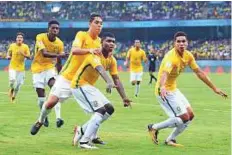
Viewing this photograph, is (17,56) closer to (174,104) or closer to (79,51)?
(174,104)

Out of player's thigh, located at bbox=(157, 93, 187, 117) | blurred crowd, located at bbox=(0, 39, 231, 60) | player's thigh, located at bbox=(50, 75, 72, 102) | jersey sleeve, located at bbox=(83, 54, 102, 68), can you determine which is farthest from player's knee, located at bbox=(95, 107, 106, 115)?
blurred crowd, located at bbox=(0, 39, 231, 60)

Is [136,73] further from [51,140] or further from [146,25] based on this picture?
[146,25]

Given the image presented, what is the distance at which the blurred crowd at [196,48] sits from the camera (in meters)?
65.6

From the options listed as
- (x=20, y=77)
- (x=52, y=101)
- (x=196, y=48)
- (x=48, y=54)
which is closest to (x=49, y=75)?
(x=48, y=54)

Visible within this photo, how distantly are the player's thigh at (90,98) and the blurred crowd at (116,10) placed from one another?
60.3 metres

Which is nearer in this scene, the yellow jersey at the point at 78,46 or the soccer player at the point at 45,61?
the yellow jersey at the point at 78,46

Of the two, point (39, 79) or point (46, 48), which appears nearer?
point (46, 48)

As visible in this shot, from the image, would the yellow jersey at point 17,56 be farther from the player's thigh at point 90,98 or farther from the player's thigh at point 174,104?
the player's thigh at point 90,98

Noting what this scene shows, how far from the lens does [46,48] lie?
1496 cm

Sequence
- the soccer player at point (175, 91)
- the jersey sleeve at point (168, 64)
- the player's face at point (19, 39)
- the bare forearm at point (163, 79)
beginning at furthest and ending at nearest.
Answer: the player's face at point (19, 39)
the soccer player at point (175, 91)
the jersey sleeve at point (168, 64)
the bare forearm at point (163, 79)

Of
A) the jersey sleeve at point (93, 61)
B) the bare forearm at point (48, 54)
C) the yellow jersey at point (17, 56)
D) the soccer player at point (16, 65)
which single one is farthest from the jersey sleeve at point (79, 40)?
the yellow jersey at point (17, 56)

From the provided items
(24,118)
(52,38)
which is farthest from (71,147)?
(24,118)

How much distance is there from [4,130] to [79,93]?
10.6ft

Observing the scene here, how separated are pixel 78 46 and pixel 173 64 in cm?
183
